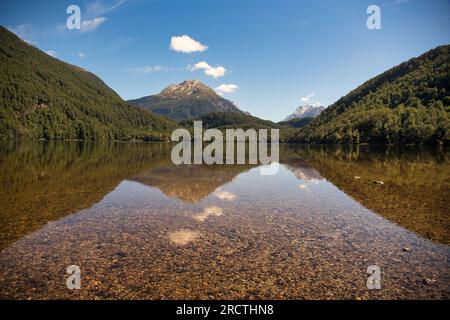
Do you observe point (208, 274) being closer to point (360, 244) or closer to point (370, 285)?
point (370, 285)

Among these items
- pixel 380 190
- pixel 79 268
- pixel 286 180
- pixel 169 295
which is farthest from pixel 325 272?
pixel 286 180

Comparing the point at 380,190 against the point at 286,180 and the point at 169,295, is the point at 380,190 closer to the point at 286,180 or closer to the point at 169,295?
the point at 286,180

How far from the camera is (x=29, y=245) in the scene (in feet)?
47.1

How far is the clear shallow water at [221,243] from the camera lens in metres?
10.9

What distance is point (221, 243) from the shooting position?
15.2 m

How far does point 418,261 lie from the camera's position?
13172 mm

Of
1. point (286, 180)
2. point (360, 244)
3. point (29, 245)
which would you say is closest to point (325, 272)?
point (360, 244)

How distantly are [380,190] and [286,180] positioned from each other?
11314 millimetres

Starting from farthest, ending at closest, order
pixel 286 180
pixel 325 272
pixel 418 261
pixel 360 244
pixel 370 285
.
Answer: pixel 286 180
pixel 360 244
pixel 418 261
pixel 325 272
pixel 370 285

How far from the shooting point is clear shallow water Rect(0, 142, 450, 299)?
10852 mm

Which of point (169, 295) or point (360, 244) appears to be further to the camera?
point (360, 244)
